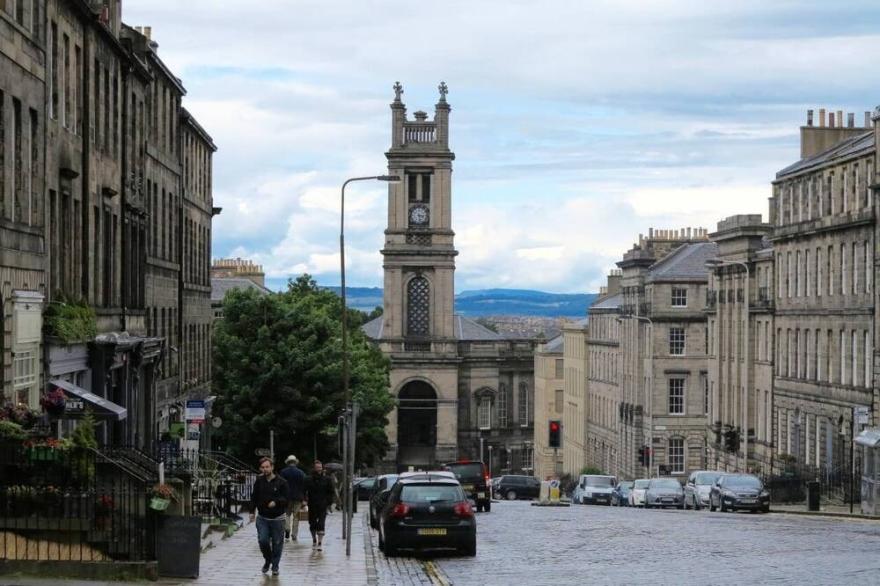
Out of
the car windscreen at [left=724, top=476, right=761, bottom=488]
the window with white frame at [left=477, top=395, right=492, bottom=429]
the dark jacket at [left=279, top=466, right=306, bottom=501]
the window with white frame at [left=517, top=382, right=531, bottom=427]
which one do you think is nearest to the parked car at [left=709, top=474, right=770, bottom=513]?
the car windscreen at [left=724, top=476, right=761, bottom=488]

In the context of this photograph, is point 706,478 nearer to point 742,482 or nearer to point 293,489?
point 742,482

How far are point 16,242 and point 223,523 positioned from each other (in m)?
10.0

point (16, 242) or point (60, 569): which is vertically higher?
point (16, 242)

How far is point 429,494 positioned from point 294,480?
3.31 metres

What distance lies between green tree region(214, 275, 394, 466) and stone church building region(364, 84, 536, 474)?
54.5m

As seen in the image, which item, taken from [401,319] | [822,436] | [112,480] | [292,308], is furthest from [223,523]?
[401,319]

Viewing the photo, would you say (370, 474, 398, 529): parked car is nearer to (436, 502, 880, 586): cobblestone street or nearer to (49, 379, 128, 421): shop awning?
(436, 502, 880, 586): cobblestone street

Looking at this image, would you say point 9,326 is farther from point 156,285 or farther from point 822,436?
point 822,436

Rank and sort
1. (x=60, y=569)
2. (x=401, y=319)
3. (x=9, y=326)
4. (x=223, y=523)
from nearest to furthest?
(x=60, y=569) < (x=9, y=326) < (x=223, y=523) < (x=401, y=319)

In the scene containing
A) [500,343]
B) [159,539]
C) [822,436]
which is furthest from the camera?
[500,343]

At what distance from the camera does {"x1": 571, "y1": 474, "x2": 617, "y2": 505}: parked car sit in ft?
244

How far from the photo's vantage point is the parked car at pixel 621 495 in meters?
71.8

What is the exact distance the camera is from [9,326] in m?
27.3

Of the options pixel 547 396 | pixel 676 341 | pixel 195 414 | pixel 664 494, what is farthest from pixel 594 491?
pixel 547 396
